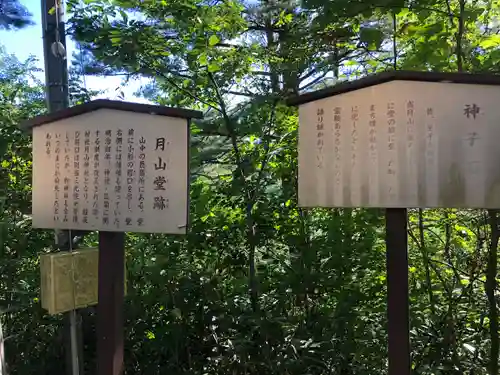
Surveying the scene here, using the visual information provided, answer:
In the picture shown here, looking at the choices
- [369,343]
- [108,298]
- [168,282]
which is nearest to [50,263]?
[108,298]

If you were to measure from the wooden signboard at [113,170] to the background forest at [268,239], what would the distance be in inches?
27.6

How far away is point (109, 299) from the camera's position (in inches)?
114

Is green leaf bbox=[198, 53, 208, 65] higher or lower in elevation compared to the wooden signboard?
higher

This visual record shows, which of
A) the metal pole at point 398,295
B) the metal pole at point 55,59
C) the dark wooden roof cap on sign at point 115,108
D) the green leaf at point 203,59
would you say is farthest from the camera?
the metal pole at point 55,59

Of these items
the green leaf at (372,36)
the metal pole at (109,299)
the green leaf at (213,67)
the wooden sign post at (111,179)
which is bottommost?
the metal pole at (109,299)

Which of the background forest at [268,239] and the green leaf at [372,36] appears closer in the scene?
the green leaf at [372,36]

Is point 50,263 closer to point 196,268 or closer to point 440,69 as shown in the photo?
point 196,268

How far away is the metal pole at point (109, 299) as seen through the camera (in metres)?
2.87

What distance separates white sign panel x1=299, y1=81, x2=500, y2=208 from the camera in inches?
87.2

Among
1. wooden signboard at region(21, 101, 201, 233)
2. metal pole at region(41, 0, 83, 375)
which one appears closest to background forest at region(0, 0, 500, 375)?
metal pole at region(41, 0, 83, 375)

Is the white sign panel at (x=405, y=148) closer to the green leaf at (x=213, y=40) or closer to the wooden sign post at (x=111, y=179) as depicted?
the wooden sign post at (x=111, y=179)

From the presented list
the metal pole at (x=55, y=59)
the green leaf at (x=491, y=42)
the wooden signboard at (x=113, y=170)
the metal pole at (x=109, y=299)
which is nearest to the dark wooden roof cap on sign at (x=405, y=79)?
the wooden signboard at (x=113, y=170)

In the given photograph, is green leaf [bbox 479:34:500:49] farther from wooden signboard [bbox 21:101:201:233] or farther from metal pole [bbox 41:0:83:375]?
metal pole [bbox 41:0:83:375]

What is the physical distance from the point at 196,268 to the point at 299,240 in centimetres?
87
